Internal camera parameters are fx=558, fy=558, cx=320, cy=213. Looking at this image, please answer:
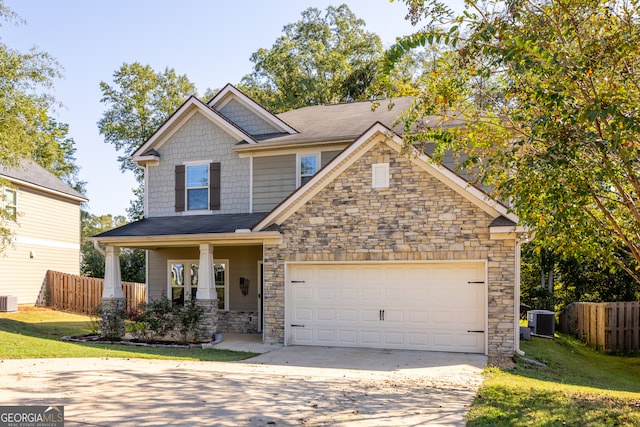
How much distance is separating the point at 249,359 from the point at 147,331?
407cm

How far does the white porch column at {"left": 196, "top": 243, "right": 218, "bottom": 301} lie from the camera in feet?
48.9

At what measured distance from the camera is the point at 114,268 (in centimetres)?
1602

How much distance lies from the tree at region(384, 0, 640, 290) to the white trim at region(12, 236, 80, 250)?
19.7 m

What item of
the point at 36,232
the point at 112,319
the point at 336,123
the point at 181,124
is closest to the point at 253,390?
the point at 112,319

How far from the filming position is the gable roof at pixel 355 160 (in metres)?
12.4

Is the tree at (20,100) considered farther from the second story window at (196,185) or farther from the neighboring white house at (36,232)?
the neighboring white house at (36,232)

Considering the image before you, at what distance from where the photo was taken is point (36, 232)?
24188 mm

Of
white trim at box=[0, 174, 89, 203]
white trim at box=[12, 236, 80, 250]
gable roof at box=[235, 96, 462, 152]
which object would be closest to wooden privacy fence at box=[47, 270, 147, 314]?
white trim at box=[12, 236, 80, 250]

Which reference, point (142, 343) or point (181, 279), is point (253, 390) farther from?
point (181, 279)

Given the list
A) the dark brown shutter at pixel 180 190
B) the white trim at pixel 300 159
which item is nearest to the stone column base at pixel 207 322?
the dark brown shutter at pixel 180 190

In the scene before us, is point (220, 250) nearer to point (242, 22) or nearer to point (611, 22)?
point (242, 22)

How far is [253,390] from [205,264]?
6909 mm

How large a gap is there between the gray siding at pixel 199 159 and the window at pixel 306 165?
181 cm

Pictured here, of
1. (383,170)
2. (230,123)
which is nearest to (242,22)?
(230,123)
